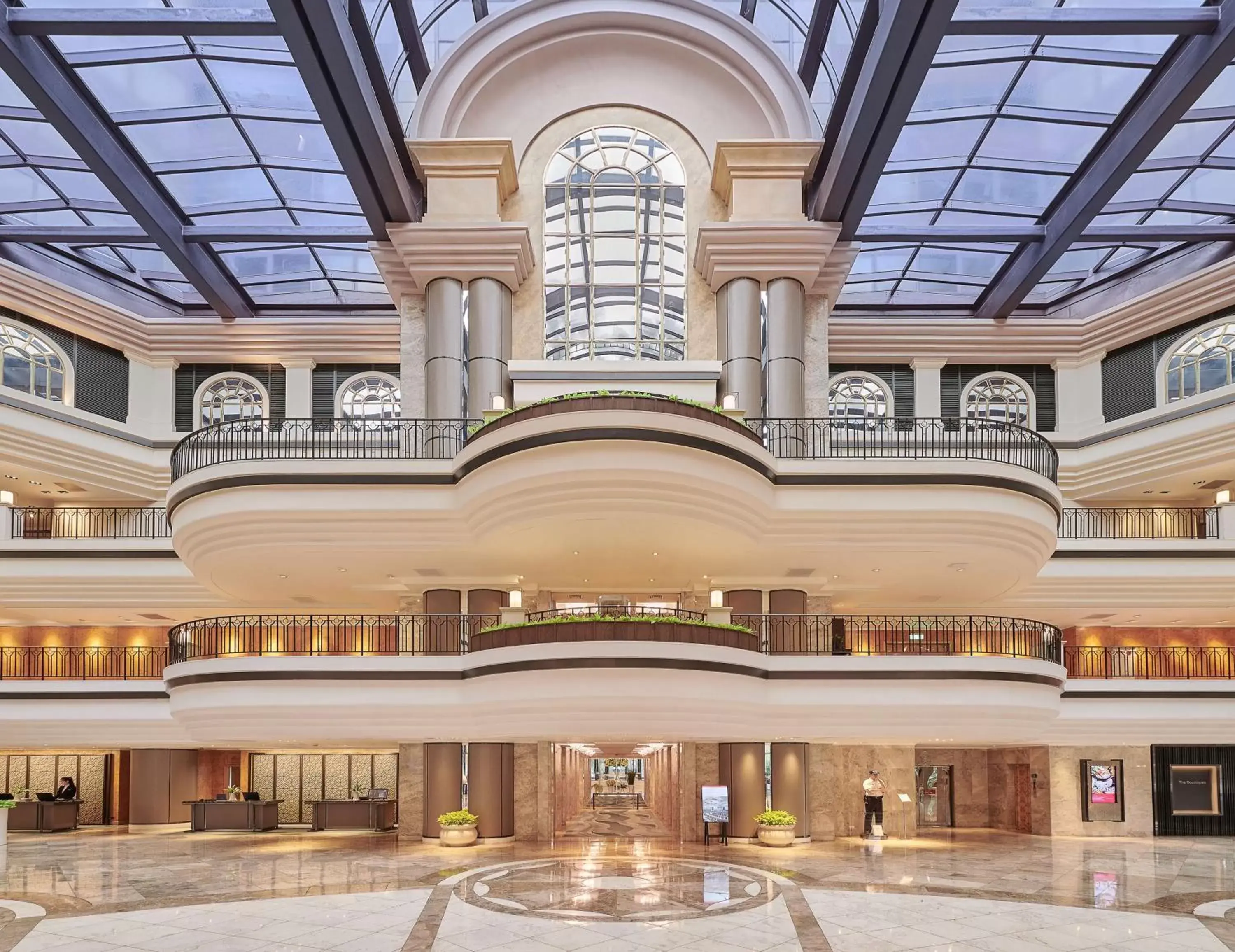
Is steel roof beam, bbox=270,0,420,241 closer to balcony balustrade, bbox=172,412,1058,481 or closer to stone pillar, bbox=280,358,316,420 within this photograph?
balcony balustrade, bbox=172,412,1058,481

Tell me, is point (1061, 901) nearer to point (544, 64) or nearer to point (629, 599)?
point (629, 599)

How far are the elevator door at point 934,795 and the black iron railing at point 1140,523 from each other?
749 centimetres

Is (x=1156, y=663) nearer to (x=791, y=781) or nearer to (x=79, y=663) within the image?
(x=791, y=781)

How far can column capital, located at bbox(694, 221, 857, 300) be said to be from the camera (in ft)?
77.3

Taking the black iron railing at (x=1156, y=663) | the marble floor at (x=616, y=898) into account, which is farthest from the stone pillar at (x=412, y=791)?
the black iron railing at (x=1156, y=663)

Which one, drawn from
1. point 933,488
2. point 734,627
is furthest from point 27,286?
point 933,488

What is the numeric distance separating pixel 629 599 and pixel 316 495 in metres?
8.81

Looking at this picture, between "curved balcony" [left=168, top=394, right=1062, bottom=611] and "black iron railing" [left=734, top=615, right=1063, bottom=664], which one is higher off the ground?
"curved balcony" [left=168, top=394, right=1062, bottom=611]

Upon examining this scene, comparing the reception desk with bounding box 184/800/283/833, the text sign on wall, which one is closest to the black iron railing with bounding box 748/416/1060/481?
the text sign on wall

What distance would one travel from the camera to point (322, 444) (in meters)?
20.5

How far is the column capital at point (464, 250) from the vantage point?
23.5 meters

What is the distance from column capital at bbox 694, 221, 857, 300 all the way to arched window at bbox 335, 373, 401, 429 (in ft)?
36.1

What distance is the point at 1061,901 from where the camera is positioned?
50.0 ft

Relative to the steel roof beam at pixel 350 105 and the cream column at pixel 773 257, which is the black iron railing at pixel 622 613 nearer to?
the cream column at pixel 773 257
